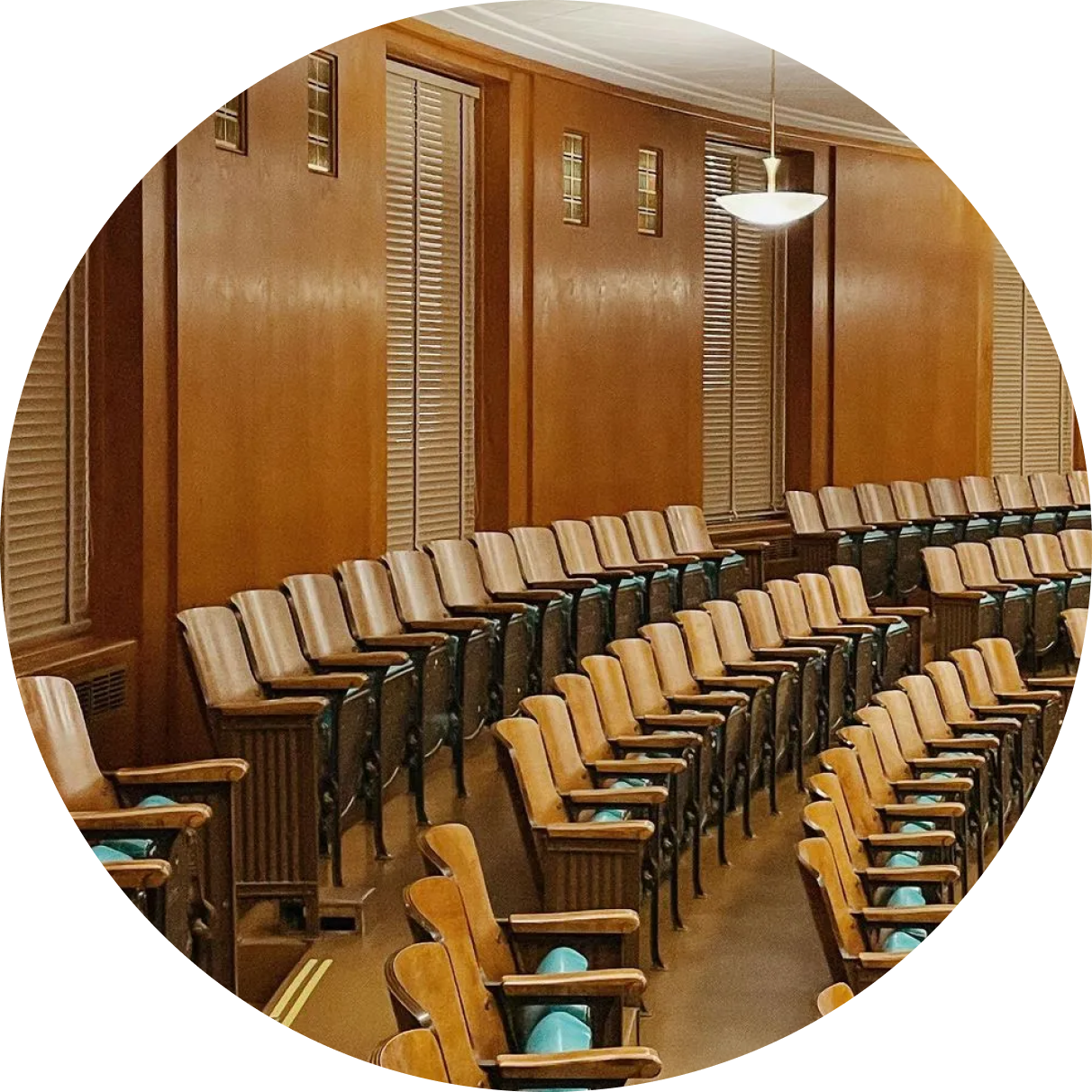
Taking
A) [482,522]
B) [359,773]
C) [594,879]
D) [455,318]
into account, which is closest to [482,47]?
[455,318]

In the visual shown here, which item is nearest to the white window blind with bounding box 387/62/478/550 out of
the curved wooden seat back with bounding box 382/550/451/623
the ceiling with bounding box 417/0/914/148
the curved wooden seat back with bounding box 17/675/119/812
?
the ceiling with bounding box 417/0/914/148

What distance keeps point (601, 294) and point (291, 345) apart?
303 cm

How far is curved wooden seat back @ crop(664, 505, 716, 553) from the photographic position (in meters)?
8.87

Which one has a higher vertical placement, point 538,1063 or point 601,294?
point 601,294

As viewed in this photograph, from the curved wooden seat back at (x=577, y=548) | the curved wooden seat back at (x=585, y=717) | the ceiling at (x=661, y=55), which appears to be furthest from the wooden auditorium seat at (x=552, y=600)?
the ceiling at (x=661, y=55)

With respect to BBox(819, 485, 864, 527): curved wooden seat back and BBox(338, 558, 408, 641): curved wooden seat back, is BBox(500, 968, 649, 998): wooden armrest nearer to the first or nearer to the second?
BBox(338, 558, 408, 641): curved wooden seat back

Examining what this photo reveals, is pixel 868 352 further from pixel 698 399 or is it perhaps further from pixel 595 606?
pixel 595 606

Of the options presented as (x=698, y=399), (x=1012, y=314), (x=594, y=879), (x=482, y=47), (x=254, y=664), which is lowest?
(x=594, y=879)

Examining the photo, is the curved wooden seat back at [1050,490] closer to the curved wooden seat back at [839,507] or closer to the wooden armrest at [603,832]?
the curved wooden seat back at [839,507]

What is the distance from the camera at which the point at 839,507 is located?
10.2 meters

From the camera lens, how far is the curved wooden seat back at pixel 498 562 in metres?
7.08

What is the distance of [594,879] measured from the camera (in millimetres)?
4043

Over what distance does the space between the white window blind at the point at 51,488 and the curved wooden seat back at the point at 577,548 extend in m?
2.82

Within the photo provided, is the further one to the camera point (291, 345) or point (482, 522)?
point (482, 522)
